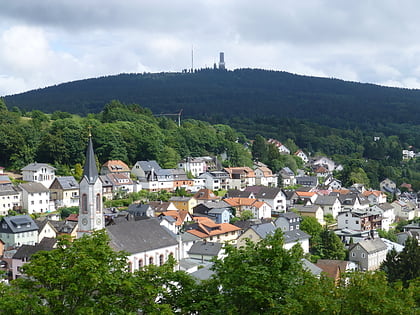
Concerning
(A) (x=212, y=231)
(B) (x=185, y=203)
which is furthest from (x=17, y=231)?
(B) (x=185, y=203)

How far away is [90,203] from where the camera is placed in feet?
114

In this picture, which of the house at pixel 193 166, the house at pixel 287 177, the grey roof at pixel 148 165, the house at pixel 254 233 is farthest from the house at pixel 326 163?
the house at pixel 254 233

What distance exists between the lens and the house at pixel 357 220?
56250 mm

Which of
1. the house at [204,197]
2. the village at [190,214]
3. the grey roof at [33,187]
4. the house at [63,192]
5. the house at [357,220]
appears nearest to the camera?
the village at [190,214]

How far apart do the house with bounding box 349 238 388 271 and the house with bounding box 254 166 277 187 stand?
101 ft

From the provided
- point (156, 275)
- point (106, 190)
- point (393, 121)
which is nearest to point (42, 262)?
point (156, 275)

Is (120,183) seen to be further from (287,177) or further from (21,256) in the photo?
(287,177)

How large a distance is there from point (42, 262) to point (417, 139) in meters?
139

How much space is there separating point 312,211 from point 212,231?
1522 centimetres

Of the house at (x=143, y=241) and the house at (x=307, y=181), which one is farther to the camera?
the house at (x=307, y=181)

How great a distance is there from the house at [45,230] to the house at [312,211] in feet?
81.9

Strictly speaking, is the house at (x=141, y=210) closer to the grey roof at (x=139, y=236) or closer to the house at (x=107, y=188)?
the house at (x=107, y=188)

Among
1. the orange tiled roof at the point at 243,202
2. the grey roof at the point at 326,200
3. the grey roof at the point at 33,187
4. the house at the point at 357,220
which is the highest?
the grey roof at the point at 33,187

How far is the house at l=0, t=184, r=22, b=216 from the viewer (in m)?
49.2
